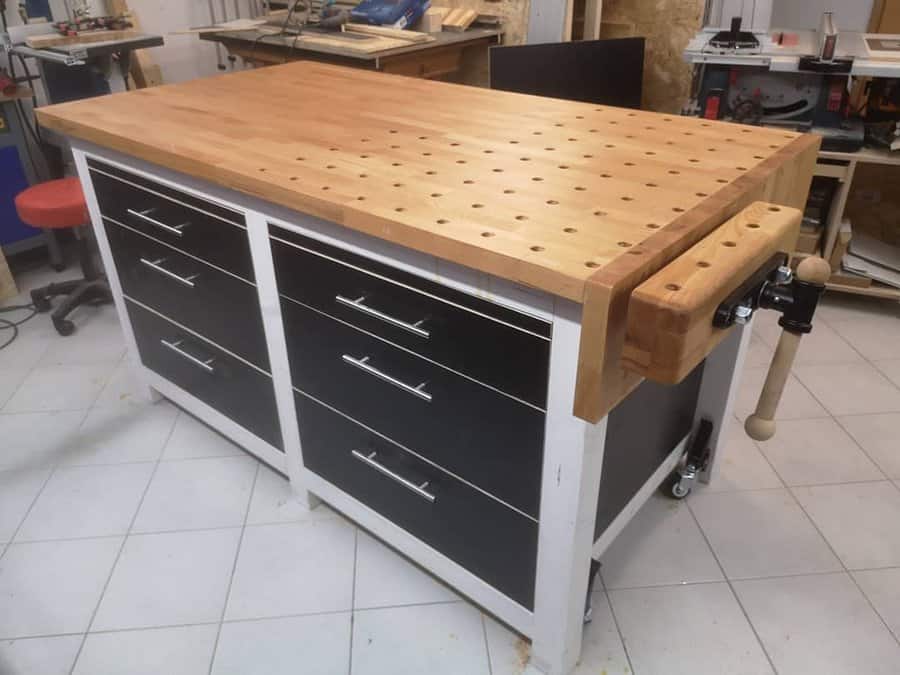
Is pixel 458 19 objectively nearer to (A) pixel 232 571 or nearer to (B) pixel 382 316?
(B) pixel 382 316

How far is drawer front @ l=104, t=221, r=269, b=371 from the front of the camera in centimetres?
144

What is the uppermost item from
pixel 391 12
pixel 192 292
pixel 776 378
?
pixel 391 12

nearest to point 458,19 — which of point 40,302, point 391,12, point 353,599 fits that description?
point 391,12

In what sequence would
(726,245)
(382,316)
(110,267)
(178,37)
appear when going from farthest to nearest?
(178,37)
(110,267)
(382,316)
(726,245)

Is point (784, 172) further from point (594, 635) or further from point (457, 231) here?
point (594, 635)

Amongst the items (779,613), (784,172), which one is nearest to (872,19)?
(784,172)

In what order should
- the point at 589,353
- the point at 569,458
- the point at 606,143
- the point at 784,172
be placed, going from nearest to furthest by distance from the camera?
the point at 589,353 < the point at 569,458 < the point at 784,172 < the point at 606,143

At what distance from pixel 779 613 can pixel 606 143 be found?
99 cm

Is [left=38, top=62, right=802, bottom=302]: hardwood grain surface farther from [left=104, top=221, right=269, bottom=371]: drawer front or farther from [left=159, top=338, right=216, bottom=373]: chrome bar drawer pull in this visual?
[left=159, top=338, right=216, bottom=373]: chrome bar drawer pull

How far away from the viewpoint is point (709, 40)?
233cm

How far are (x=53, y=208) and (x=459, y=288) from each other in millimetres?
1831

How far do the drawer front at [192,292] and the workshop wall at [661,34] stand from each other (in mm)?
2253

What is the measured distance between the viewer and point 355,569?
1485mm

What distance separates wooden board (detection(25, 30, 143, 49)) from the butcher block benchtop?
106cm
